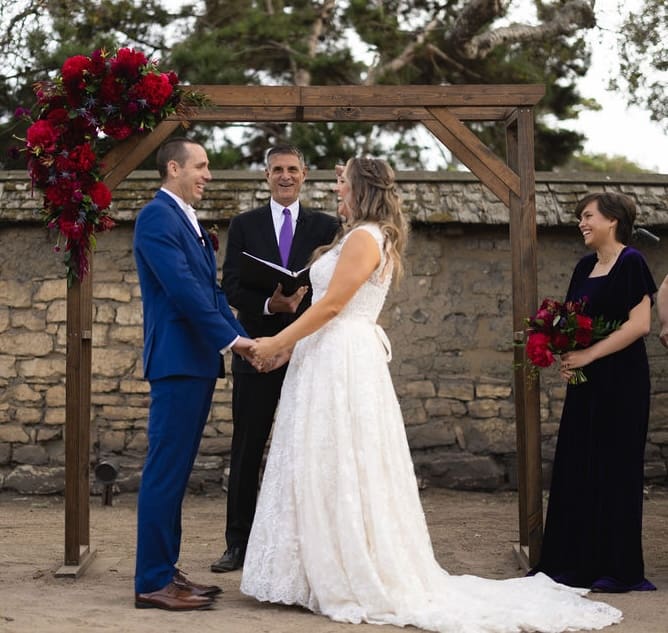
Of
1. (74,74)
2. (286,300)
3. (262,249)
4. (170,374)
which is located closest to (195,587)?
(170,374)

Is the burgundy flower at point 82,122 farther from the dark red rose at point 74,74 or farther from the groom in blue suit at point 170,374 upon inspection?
the groom in blue suit at point 170,374

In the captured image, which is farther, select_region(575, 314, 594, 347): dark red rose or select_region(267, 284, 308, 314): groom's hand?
select_region(267, 284, 308, 314): groom's hand

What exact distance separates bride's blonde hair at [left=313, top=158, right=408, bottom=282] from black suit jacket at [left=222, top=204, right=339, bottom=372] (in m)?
1.07

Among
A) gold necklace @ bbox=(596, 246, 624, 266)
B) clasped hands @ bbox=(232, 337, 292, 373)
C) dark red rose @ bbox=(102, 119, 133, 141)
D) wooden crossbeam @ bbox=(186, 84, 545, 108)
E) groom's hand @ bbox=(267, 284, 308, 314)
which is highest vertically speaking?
wooden crossbeam @ bbox=(186, 84, 545, 108)

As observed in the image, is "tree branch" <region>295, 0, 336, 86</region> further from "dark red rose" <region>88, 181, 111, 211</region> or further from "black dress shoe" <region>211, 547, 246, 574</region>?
"black dress shoe" <region>211, 547, 246, 574</region>

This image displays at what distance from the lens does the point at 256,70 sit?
1380 centimetres

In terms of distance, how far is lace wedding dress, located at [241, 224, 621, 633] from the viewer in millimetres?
4281

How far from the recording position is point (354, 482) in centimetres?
440

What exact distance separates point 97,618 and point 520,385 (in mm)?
2555

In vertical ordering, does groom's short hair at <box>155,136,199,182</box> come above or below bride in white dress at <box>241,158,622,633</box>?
above

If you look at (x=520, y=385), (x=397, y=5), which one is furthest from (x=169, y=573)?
(x=397, y=5)

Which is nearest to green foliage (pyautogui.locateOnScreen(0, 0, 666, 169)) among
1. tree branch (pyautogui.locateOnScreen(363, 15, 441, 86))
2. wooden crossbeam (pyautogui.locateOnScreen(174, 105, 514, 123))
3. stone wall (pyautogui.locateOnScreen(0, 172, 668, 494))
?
tree branch (pyautogui.locateOnScreen(363, 15, 441, 86))

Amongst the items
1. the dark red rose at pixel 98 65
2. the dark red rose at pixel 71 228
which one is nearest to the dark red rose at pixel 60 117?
the dark red rose at pixel 98 65

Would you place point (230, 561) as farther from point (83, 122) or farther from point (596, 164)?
point (596, 164)
